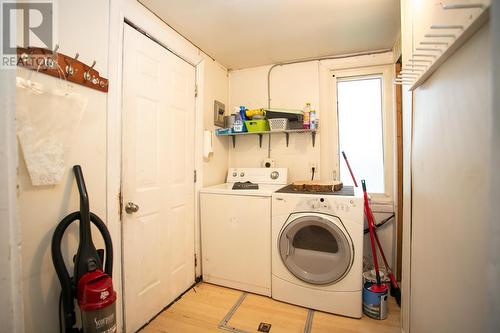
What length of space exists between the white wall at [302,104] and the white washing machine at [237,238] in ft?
2.19

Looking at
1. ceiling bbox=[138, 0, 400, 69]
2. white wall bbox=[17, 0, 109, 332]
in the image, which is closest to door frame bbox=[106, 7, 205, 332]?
white wall bbox=[17, 0, 109, 332]

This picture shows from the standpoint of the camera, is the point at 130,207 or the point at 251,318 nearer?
the point at 130,207

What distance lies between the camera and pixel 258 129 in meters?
2.54

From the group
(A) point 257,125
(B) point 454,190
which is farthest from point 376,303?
(A) point 257,125

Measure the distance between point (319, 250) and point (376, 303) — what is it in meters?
0.55

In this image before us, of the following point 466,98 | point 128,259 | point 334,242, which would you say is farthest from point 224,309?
point 466,98

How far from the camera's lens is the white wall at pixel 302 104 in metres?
2.49

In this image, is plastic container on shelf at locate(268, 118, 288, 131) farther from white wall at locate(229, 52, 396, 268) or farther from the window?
the window

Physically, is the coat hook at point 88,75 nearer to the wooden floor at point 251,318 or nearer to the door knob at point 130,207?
the door knob at point 130,207

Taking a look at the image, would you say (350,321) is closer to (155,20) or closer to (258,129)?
(258,129)

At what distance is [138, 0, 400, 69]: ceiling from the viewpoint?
5.52ft

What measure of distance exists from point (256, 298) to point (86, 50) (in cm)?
220

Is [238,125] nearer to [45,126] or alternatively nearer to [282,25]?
[282,25]

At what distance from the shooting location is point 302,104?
2.65m
